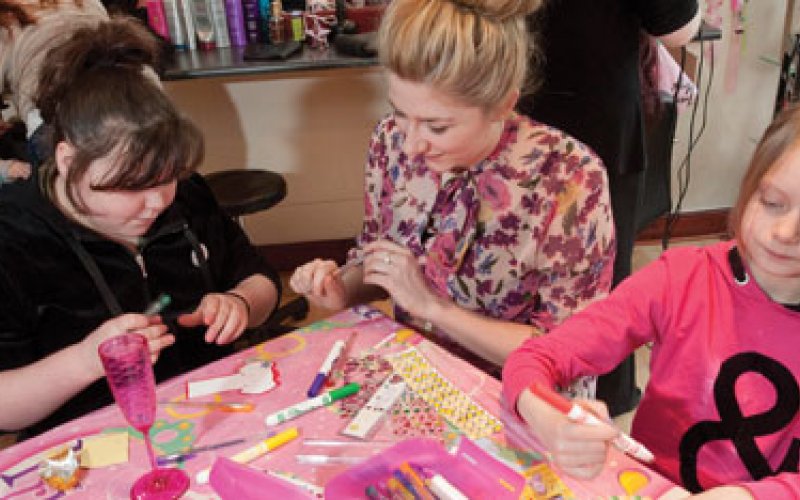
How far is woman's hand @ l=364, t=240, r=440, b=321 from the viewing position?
4.38 ft

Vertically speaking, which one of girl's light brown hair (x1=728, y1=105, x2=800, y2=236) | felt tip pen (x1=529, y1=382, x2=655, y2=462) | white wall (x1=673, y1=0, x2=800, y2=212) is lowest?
white wall (x1=673, y1=0, x2=800, y2=212)

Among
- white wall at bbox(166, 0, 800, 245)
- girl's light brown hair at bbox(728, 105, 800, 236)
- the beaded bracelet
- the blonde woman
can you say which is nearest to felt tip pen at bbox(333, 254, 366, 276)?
the blonde woman

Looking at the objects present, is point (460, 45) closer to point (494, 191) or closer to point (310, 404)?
point (494, 191)

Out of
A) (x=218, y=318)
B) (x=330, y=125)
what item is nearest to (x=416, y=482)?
(x=218, y=318)

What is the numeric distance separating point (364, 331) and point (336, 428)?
261mm

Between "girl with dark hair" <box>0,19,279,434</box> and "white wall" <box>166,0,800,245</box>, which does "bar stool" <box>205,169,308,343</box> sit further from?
"girl with dark hair" <box>0,19,279,434</box>

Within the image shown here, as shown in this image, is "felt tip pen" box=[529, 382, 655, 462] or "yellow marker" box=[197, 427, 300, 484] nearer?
"felt tip pen" box=[529, 382, 655, 462]

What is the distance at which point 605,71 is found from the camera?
73.7 inches

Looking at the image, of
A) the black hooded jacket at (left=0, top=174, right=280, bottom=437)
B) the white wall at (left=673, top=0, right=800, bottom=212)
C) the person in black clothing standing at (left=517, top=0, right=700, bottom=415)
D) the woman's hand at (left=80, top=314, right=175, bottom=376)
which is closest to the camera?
the woman's hand at (left=80, top=314, right=175, bottom=376)

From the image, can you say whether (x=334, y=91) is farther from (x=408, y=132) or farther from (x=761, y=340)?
(x=761, y=340)

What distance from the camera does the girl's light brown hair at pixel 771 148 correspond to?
0.98 metres

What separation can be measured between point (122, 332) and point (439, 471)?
A: 1.75ft

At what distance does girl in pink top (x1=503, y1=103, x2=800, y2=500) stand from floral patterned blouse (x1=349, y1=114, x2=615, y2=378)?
0.47 ft

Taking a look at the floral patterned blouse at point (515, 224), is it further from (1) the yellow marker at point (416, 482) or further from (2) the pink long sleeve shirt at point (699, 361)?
(1) the yellow marker at point (416, 482)
